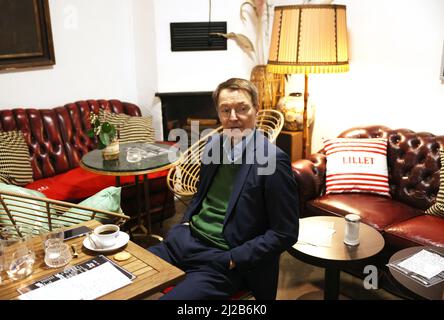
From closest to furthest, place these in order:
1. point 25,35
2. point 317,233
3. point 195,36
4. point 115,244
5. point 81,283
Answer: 1. point 81,283
2. point 115,244
3. point 317,233
4. point 25,35
5. point 195,36

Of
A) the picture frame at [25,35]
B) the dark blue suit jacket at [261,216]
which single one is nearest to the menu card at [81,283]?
the dark blue suit jacket at [261,216]

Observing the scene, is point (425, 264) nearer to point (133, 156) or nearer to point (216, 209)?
point (216, 209)

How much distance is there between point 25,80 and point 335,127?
260 cm

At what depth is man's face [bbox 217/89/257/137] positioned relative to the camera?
180cm

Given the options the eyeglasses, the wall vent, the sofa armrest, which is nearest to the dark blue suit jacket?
the eyeglasses

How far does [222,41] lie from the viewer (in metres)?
3.95

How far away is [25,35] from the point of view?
346 centimetres

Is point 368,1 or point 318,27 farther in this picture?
point 368,1

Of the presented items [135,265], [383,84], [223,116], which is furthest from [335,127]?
[135,265]

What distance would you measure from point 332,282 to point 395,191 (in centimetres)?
112

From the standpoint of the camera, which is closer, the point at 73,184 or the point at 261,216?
the point at 261,216

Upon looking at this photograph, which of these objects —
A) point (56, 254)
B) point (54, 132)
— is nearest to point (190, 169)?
point (54, 132)

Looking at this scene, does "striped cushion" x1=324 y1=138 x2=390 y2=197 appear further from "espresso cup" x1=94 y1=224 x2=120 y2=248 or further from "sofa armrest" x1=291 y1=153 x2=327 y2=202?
"espresso cup" x1=94 y1=224 x2=120 y2=248
